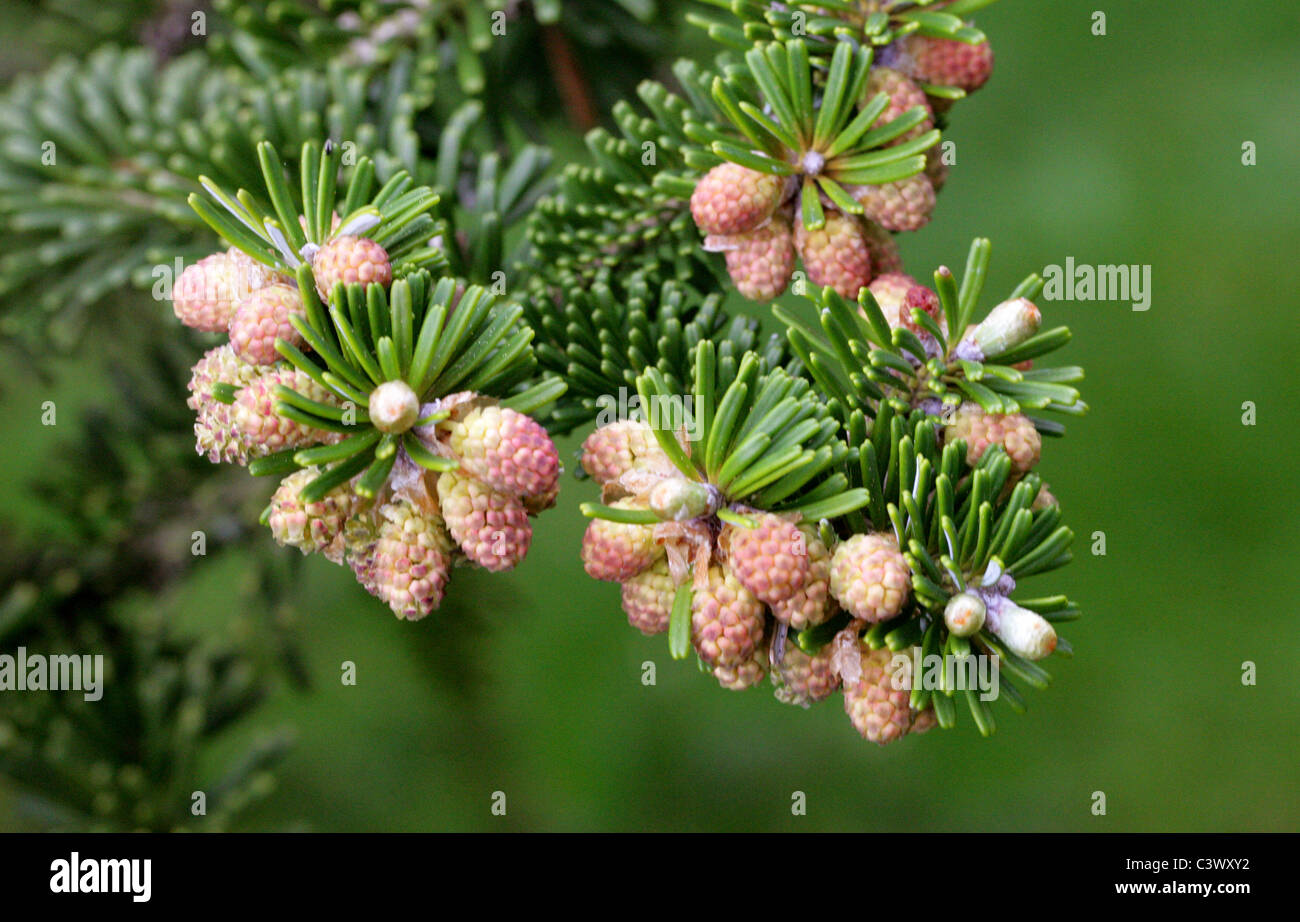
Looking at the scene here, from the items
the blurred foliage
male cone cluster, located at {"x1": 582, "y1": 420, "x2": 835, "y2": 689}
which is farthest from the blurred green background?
male cone cluster, located at {"x1": 582, "y1": 420, "x2": 835, "y2": 689}

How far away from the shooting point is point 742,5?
469 mm

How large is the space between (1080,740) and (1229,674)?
23cm

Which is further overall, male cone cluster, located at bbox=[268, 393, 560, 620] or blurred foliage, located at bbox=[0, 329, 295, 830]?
blurred foliage, located at bbox=[0, 329, 295, 830]

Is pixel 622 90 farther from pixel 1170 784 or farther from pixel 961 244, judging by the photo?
pixel 1170 784

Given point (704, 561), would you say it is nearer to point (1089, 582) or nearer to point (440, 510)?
point (440, 510)

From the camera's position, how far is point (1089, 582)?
55.9 inches

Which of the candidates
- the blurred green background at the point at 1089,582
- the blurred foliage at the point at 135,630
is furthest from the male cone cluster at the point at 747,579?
the blurred green background at the point at 1089,582

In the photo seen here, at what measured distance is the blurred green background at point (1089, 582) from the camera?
1332 millimetres

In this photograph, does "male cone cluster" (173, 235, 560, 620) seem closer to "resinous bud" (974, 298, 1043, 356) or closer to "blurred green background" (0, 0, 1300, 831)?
"resinous bud" (974, 298, 1043, 356)

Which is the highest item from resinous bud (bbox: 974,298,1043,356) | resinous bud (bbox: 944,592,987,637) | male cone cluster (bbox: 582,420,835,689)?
resinous bud (bbox: 974,298,1043,356)

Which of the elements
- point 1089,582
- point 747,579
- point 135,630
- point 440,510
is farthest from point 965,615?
point 1089,582

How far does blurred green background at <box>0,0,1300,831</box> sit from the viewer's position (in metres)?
1.33

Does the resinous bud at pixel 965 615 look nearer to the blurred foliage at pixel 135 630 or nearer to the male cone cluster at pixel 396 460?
the male cone cluster at pixel 396 460
